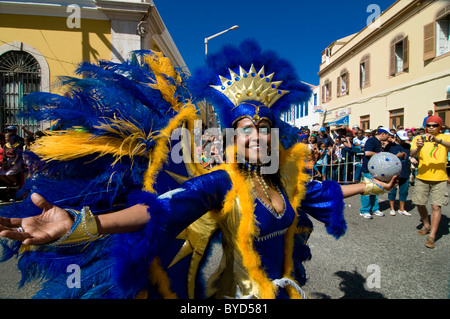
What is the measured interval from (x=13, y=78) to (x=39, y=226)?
10.4 m

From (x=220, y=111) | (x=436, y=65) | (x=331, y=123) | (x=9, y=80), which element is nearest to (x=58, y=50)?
(x=9, y=80)

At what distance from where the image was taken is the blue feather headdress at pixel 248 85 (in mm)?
1551

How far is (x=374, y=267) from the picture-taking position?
3365mm

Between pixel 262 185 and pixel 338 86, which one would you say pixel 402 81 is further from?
pixel 262 185

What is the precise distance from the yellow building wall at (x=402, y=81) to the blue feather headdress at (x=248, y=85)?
41.4 ft

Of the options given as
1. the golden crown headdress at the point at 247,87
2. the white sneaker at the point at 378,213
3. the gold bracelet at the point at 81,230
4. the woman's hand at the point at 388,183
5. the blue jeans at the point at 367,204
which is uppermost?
the golden crown headdress at the point at 247,87

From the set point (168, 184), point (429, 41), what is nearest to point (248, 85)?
point (168, 184)

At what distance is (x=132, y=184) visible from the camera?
142 cm

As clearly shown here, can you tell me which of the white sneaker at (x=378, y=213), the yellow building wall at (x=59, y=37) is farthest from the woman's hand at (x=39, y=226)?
the yellow building wall at (x=59, y=37)

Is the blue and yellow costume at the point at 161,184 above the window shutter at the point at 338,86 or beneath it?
beneath

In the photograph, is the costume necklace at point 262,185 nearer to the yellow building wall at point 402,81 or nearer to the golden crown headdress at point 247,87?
the golden crown headdress at point 247,87

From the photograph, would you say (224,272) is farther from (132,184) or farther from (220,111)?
(220,111)

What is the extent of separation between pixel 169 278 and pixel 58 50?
995 cm

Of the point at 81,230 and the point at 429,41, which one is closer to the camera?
the point at 81,230
